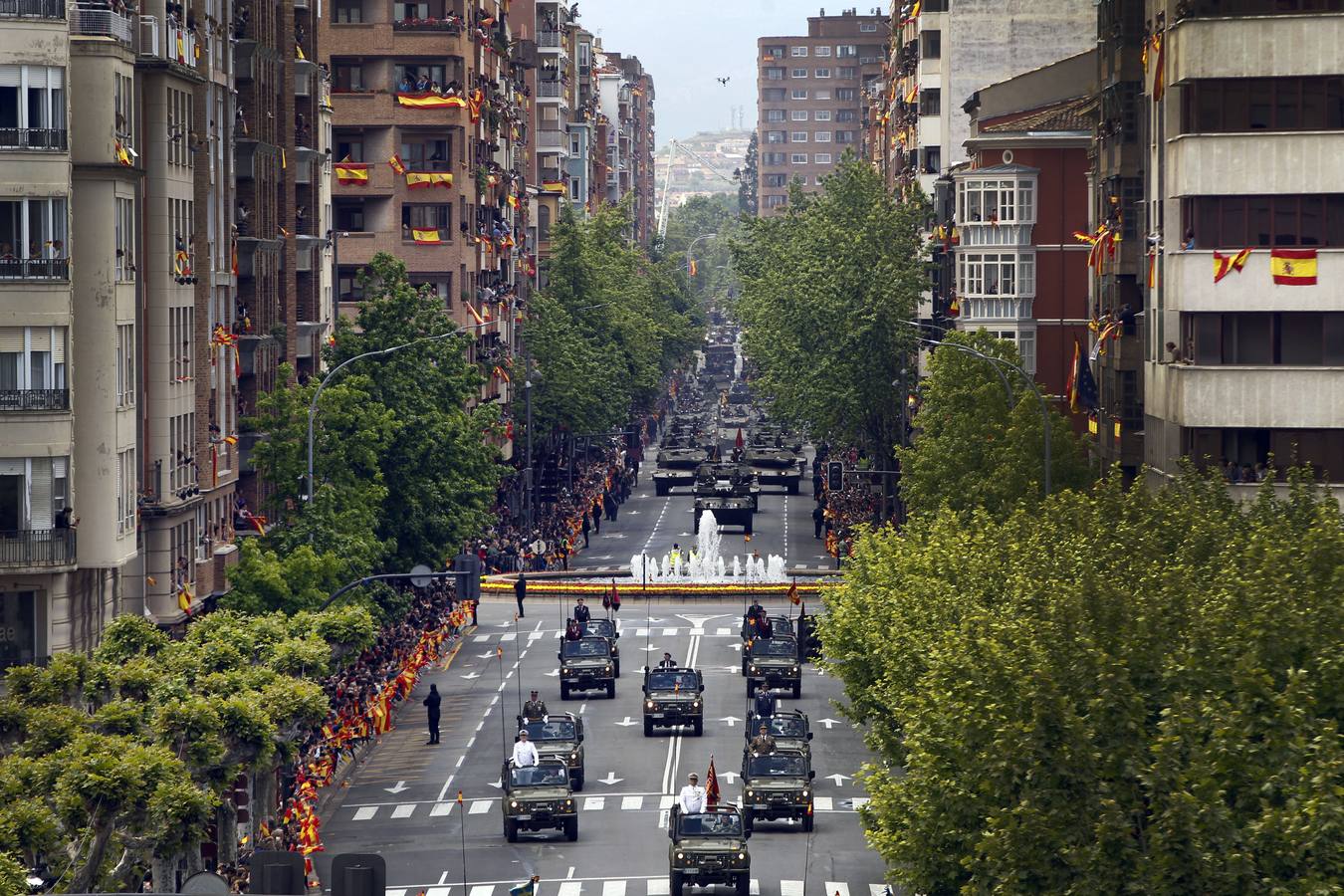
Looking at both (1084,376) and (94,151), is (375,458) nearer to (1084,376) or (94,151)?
(94,151)

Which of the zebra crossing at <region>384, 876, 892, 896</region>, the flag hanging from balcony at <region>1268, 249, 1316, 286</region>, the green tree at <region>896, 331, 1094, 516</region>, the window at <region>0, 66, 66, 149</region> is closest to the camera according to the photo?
the zebra crossing at <region>384, 876, 892, 896</region>

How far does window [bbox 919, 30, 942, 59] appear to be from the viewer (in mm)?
131875

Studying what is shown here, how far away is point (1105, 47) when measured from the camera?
78.4 m

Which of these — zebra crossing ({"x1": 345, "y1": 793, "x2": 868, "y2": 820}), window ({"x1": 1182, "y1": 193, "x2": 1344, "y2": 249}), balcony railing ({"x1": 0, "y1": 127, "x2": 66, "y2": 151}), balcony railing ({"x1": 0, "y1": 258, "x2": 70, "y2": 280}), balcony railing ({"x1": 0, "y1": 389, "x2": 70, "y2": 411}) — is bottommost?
zebra crossing ({"x1": 345, "y1": 793, "x2": 868, "y2": 820})

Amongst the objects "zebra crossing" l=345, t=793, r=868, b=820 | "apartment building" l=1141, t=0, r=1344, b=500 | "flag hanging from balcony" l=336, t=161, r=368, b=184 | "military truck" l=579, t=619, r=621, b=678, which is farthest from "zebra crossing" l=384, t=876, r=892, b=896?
"flag hanging from balcony" l=336, t=161, r=368, b=184

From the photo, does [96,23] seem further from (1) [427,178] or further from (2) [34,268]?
(1) [427,178]

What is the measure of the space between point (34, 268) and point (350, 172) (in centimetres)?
5932

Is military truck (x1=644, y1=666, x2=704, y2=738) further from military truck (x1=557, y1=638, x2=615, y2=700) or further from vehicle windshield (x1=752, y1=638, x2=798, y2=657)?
vehicle windshield (x1=752, y1=638, x2=798, y2=657)

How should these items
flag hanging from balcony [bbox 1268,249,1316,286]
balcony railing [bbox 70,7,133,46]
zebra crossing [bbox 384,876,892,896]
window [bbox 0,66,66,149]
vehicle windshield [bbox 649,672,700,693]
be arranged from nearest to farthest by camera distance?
zebra crossing [bbox 384,876,892,896] → window [bbox 0,66,66,149] → balcony railing [bbox 70,7,133,46] → flag hanging from balcony [bbox 1268,249,1316,286] → vehicle windshield [bbox 649,672,700,693]

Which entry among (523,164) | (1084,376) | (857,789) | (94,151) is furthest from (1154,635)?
(523,164)

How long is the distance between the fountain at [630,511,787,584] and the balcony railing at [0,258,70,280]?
4164 cm

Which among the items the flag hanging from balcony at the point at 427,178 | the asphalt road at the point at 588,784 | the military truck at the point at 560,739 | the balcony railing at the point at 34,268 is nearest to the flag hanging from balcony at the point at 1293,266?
the asphalt road at the point at 588,784

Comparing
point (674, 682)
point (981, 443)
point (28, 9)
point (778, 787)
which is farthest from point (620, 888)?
point (981, 443)

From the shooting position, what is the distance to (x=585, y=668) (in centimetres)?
7019
